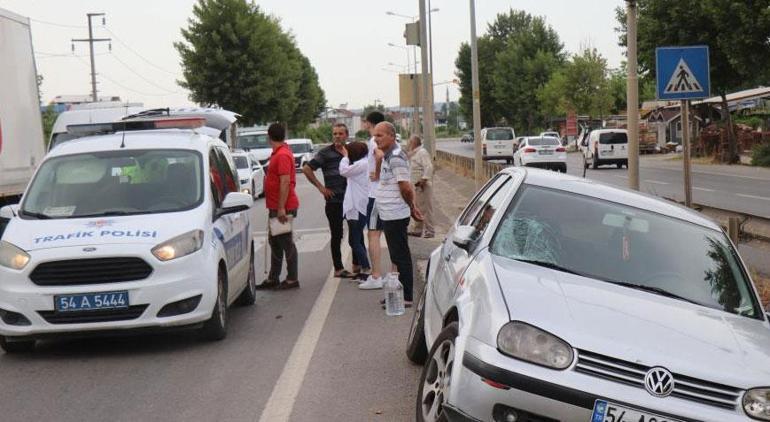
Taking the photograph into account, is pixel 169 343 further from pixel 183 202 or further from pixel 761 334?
pixel 761 334

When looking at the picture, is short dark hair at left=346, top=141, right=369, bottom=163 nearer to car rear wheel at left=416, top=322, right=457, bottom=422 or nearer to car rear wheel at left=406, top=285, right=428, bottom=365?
car rear wheel at left=406, top=285, right=428, bottom=365

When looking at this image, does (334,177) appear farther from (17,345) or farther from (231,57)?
(231,57)

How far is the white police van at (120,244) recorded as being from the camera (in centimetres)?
729

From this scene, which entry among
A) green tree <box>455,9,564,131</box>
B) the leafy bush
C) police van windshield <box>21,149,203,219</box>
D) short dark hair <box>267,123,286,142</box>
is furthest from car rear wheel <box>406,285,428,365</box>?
green tree <box>455,9,564,131</box>

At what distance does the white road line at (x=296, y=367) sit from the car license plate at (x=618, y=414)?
7.39 ft

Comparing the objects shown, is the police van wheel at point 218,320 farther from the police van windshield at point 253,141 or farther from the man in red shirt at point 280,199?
the police van windshield at point 253,141

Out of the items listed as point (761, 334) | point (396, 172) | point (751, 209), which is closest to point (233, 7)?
point (751, 209)

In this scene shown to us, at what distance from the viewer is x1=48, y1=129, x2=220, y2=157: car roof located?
879 cm

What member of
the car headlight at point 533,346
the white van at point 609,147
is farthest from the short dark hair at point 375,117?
the white van at point 609,147

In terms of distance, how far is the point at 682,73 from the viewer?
1005cm

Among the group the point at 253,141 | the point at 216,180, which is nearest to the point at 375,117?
the point at 216,180

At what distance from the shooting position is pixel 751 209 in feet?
69.5

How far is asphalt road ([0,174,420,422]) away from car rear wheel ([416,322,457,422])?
694 mm

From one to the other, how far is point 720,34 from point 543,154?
Answer: 802 cm
